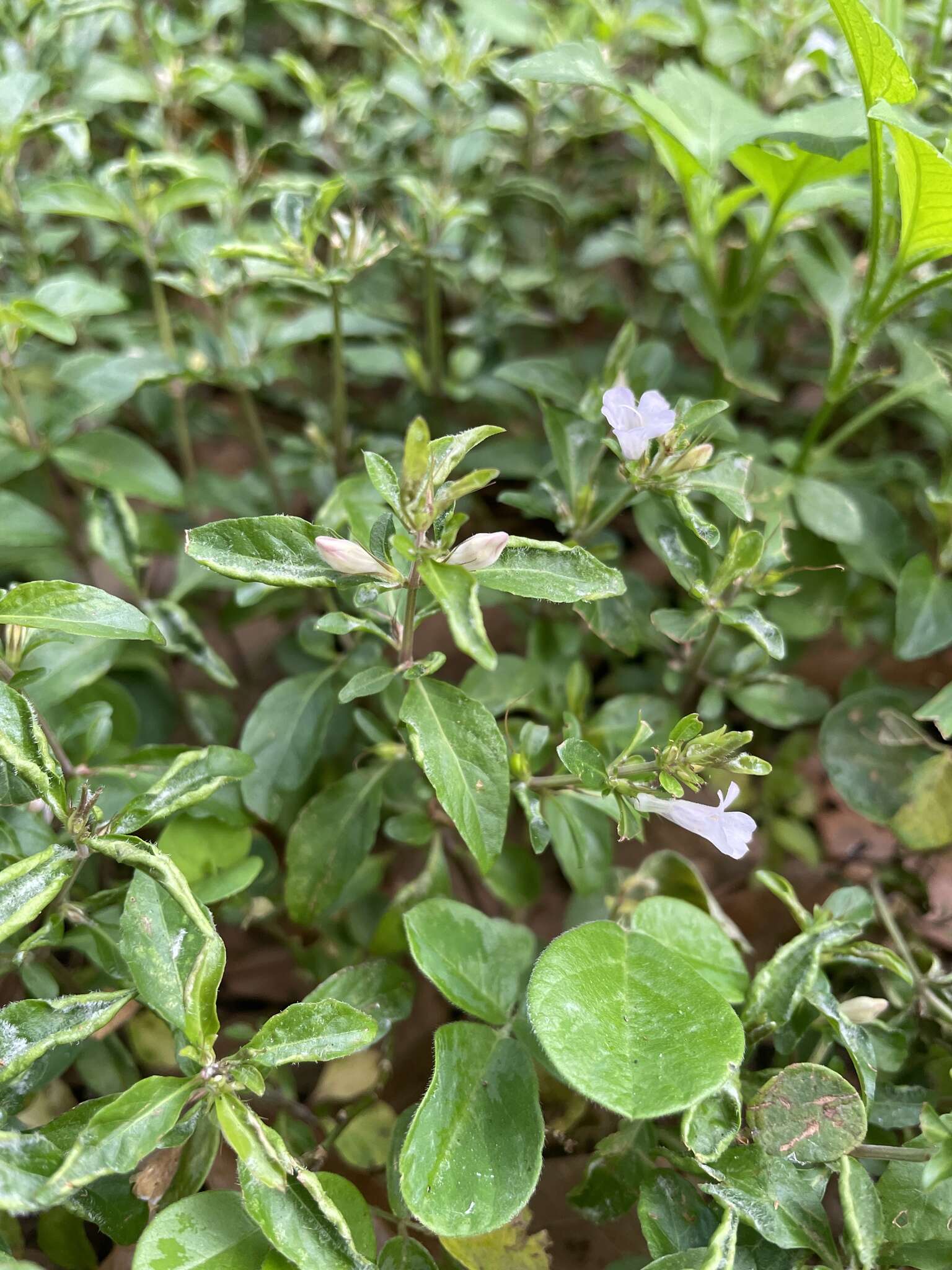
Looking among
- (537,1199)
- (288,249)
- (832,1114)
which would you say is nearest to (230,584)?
(288,249)

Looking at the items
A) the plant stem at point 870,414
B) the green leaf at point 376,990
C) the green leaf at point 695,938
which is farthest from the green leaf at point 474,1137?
the plant stem at point 870,414

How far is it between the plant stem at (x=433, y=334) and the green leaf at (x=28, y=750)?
105 centimetres

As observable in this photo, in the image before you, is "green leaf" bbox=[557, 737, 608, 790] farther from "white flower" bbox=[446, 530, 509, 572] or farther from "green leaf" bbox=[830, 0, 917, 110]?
"green leaf" bbox=[830, 0, 917, 110]

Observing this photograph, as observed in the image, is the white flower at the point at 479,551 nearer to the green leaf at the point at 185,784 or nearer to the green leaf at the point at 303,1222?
the green leaf at the point at 185,784

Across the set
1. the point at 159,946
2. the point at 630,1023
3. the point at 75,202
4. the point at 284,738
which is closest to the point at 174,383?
the point at 75,202

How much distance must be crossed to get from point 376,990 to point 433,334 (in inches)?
46.0

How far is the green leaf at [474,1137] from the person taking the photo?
980mm

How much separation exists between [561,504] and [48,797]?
2.52 feet

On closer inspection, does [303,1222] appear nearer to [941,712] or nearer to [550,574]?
[550,574]

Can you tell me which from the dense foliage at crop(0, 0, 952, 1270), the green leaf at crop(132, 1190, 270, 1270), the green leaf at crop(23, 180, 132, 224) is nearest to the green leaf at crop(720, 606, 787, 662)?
the dense foliage at crop(0, 0, 952, 1270)

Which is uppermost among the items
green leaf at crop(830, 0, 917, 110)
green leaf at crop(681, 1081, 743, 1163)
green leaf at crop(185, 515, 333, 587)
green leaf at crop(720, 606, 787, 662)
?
green leaf at crop(830, 0, 917, 110)

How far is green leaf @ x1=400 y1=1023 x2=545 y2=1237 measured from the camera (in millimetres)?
980

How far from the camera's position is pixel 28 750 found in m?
1.00

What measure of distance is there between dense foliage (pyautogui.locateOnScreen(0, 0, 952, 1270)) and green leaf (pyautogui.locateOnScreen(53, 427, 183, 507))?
1cm
